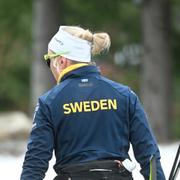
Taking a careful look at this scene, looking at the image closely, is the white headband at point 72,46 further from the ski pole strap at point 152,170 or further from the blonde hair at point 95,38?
the ski pole strap at point 152,170

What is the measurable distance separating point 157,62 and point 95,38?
46.3 ft

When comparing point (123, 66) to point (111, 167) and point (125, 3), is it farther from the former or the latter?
point (111, 167)

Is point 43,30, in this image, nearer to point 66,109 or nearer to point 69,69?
point 69,69

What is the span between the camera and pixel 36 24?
63.2 feet

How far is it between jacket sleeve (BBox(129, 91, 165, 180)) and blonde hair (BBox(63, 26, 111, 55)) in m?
0.29

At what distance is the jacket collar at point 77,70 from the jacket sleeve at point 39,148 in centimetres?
19

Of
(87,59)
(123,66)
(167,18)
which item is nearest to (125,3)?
(167,18)

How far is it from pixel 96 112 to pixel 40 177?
1.39 ft

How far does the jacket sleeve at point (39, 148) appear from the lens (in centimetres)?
439

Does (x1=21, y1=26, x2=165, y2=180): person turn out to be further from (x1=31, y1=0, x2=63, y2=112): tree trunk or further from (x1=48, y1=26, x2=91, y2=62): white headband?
(x1=31, y1=0, x2=63, y2=112): tree trunk

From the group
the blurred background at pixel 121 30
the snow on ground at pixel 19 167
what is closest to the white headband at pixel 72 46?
the snow on ground at pixel 19 167

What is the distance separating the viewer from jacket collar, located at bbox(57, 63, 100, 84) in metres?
4.52

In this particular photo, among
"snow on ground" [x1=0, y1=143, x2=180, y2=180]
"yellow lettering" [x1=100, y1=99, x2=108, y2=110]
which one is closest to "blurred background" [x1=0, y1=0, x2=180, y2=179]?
"snow on ground" [x1=0, y1=143, x2=180, y2=180]

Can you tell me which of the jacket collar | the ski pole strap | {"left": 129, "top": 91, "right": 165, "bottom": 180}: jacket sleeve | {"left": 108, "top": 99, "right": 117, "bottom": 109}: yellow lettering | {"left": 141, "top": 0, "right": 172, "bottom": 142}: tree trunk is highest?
the jacket collar
